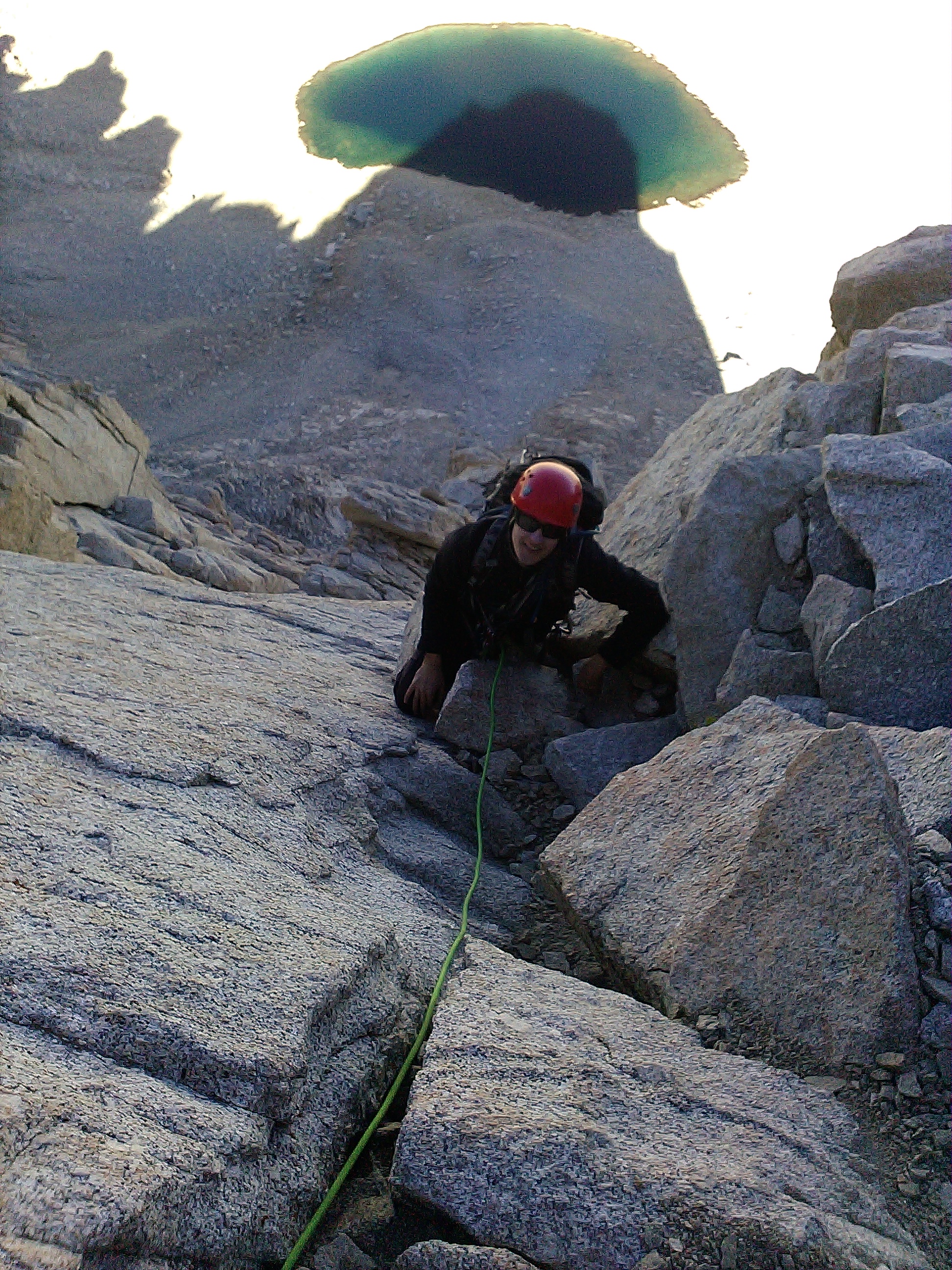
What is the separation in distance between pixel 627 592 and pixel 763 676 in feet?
2.42

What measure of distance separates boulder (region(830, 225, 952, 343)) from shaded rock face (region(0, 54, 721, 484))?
8052 mm

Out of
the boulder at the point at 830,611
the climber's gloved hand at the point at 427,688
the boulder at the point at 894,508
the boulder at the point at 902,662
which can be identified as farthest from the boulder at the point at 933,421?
the climber's gloved hand at the point at 427,688

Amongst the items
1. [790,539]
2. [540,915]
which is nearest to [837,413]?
[790,539]

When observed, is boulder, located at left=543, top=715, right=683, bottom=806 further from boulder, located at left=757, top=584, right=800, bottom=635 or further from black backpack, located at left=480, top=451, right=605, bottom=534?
black backpack, located at left=480, top=451, right=605, bottom=534

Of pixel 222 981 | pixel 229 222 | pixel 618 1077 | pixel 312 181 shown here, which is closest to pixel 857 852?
pixel 618 1077

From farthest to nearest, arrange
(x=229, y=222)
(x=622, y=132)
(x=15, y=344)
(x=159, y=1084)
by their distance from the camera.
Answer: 1. (x=622, y=132)
2. (x=229, y=222)
3. (x=15, y=344)
4. (x=159, y=1084)

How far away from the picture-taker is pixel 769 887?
276 cm

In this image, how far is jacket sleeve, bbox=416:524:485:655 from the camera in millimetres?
4383

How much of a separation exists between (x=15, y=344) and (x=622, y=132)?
14530 mm

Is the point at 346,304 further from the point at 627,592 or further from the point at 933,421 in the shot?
the point at 933,421

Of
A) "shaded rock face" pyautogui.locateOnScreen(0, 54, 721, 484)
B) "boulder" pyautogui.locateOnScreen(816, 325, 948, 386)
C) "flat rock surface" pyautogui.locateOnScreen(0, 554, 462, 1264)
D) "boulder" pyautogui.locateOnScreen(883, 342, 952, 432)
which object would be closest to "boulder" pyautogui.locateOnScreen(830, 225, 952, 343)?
"boulder" pyautogui.locateOnScreen(816, 325, 948, 386)

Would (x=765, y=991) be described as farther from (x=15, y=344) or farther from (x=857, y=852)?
(x=15, y=344)

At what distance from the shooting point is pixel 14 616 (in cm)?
429

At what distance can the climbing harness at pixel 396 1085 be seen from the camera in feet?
6.79
